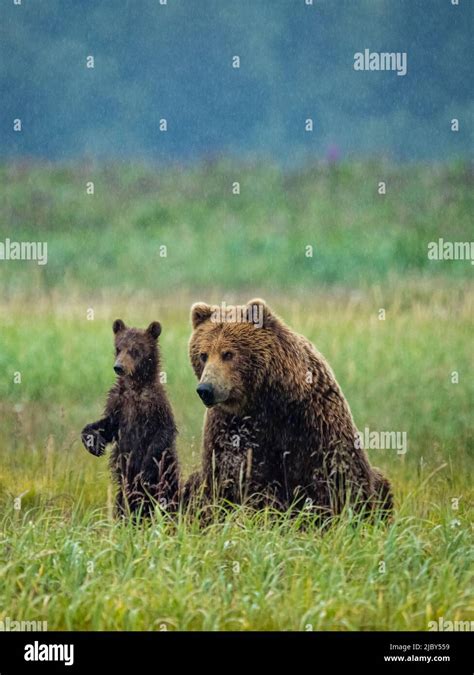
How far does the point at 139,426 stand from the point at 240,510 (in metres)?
0.86

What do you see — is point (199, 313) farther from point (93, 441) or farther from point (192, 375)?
point (93, 441)

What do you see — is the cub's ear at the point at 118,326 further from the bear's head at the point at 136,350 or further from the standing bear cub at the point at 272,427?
the standing bear cub at the point at 272,427

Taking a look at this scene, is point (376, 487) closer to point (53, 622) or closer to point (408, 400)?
point (408, 400)

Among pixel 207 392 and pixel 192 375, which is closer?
pixel 207 392

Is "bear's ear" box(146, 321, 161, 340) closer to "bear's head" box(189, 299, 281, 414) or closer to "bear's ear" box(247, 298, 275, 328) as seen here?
"bear's head" box(189, 299, 281, 414)

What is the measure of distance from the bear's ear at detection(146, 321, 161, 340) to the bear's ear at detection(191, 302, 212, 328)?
19 centimetres

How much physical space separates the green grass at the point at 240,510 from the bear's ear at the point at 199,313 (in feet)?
1.47

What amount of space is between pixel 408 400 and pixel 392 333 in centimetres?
48

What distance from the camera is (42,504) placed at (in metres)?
5.99

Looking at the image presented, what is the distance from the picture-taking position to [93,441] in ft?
21.2

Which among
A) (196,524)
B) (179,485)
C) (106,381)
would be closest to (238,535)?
(196,524)

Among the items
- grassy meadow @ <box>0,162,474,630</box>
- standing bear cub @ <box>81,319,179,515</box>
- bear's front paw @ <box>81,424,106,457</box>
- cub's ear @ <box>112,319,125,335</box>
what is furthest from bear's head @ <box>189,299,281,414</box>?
bear's front paw @ <box>81,424,106,457</box>

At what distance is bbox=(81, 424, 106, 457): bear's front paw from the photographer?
644 centimetres

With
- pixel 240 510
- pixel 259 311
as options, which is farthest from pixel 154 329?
pixel 240 510
